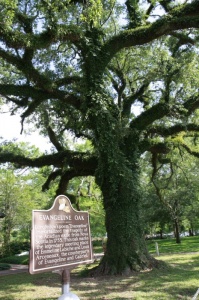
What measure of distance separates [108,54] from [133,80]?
4.84m

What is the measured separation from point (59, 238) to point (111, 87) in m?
13.6

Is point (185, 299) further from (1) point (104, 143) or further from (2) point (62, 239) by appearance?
(1) point (104, 143)

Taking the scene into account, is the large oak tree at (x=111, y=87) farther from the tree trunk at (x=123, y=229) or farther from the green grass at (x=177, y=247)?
the green grass at (x=177, y=247)

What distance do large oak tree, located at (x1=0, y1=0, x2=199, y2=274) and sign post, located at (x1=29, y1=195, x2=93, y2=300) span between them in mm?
5760

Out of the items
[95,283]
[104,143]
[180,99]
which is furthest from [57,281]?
[180,99]

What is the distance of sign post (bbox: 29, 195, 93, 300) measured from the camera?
4.68 m

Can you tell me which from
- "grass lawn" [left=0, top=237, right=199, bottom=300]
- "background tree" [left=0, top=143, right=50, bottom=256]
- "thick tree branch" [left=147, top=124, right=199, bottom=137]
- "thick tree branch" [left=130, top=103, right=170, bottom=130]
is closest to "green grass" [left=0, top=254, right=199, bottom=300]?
"grass lawn" [left=0, top=237, right=199, bottom=300]

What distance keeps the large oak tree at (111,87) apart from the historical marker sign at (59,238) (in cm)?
575

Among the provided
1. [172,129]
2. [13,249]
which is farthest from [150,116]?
[13,249]

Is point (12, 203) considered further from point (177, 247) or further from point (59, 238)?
point (59, 238)

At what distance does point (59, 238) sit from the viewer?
16.7 feet

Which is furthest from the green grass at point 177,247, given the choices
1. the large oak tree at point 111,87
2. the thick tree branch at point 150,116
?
the thick tree branch at point 150,116

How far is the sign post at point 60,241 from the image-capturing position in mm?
4684

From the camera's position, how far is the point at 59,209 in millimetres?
5359
